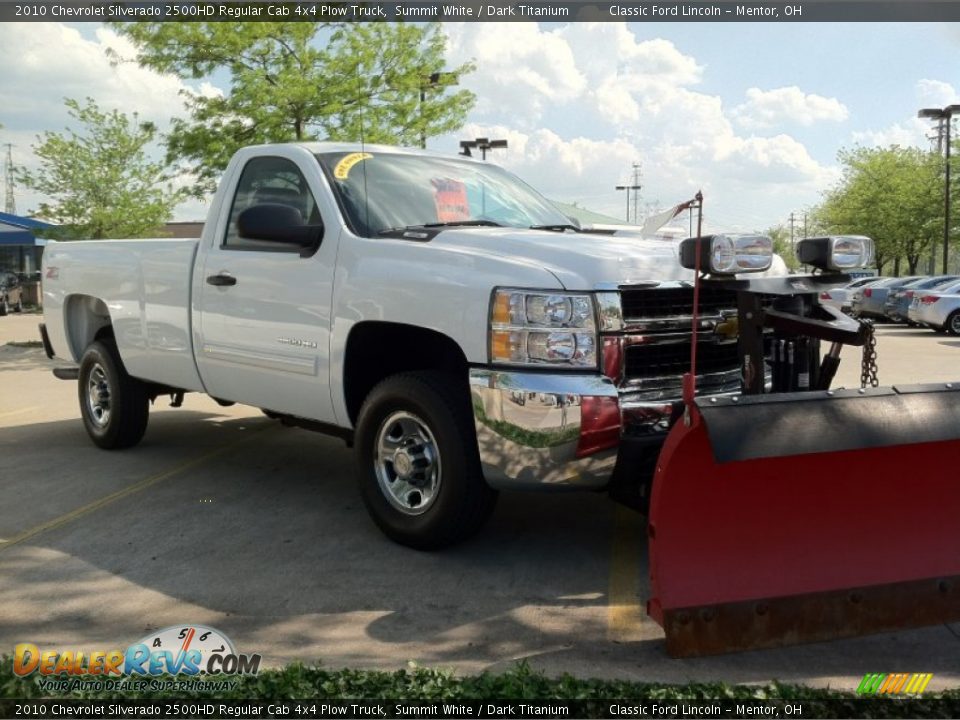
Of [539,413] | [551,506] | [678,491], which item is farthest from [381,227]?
[678,491]

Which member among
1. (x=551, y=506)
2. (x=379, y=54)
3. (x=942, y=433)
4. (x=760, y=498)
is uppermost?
(x=379, y=54)

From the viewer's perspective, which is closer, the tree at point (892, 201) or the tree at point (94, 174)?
the tree at point (94, 174)

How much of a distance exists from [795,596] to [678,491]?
63cm

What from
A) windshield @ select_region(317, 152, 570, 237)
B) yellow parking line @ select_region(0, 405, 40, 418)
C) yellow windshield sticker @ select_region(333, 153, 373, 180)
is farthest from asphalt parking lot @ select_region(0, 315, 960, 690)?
yellow parking line @ select_region(0, 405, 40, 418)

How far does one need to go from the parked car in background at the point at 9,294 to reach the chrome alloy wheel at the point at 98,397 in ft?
88.7

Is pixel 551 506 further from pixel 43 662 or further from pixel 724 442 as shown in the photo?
pixel 43 662

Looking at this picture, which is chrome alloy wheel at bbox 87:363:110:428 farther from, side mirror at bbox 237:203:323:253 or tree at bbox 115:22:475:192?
tree at bbox 115:22:475:192

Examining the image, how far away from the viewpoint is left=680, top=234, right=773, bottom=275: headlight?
4.02 m

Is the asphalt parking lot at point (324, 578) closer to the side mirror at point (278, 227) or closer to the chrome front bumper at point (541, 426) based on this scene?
the chrome front bumper at point (541, 426)

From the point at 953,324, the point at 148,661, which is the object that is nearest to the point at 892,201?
the point at 953,324

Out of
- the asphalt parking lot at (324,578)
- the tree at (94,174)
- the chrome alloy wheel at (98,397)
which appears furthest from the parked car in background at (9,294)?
the asphalt parking lot at (324,578)

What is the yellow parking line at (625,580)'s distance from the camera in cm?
399

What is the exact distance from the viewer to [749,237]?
4.12m

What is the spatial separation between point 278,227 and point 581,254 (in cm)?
171
